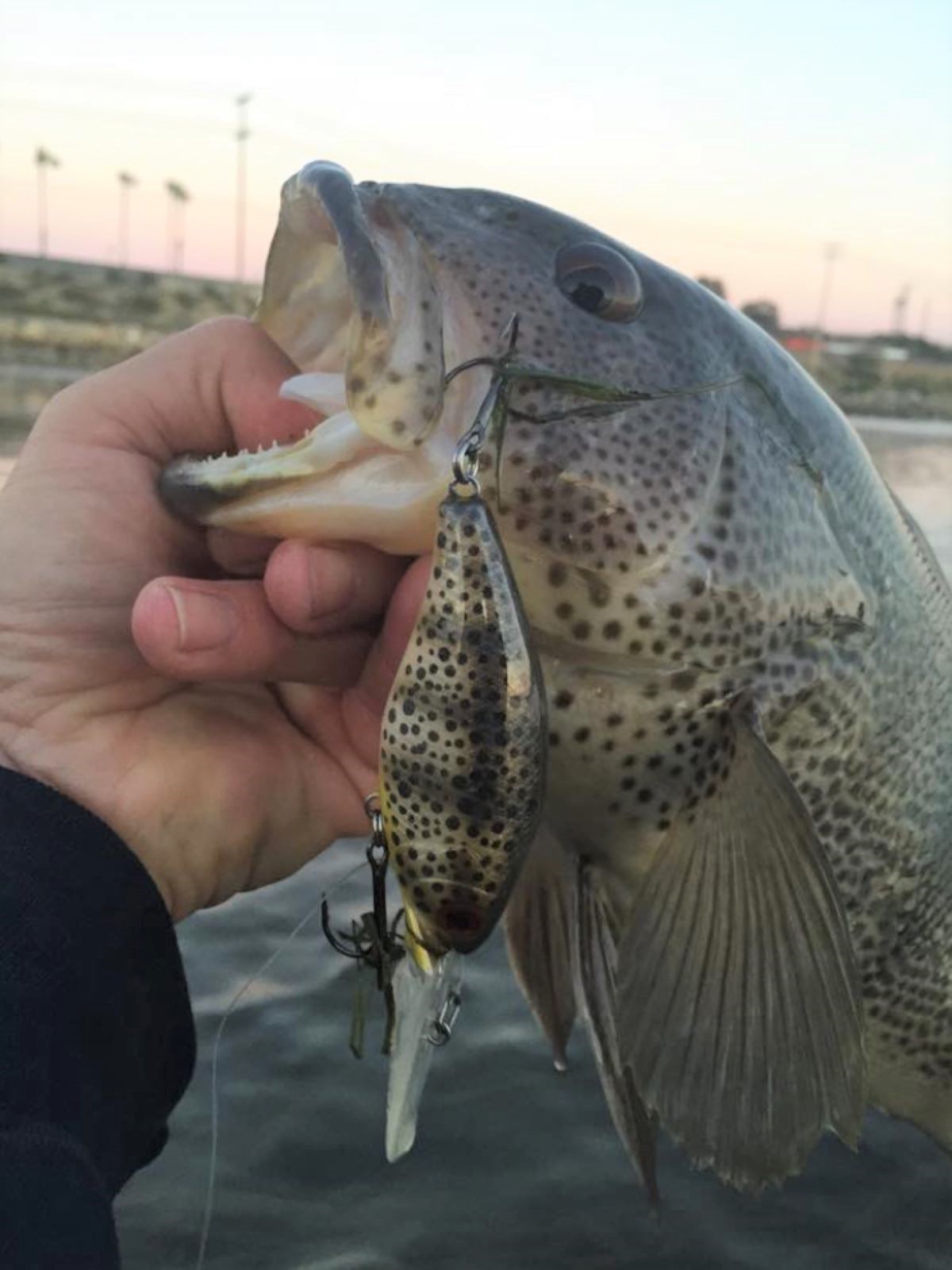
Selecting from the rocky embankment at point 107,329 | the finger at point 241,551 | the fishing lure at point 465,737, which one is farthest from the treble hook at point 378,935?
the rocky embankment at point 107,329

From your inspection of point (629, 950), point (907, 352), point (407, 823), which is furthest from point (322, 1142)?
point (907, 352)

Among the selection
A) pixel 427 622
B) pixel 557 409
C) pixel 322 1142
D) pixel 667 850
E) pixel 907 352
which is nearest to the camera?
pixel 427 622

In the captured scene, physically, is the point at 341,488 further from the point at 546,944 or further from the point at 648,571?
the point at 546,944

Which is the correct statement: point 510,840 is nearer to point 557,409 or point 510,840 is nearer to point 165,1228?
point 557,409

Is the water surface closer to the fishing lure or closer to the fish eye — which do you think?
the fishing lure

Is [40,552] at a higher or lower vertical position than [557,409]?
lower

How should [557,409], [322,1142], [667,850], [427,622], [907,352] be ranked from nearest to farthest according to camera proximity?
1. [427,622]
2. [557,409]
3. [667,850]
4. [322,1142]
5. [907,352]

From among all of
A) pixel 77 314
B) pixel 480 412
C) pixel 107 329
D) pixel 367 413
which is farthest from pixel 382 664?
pixel 77 314
